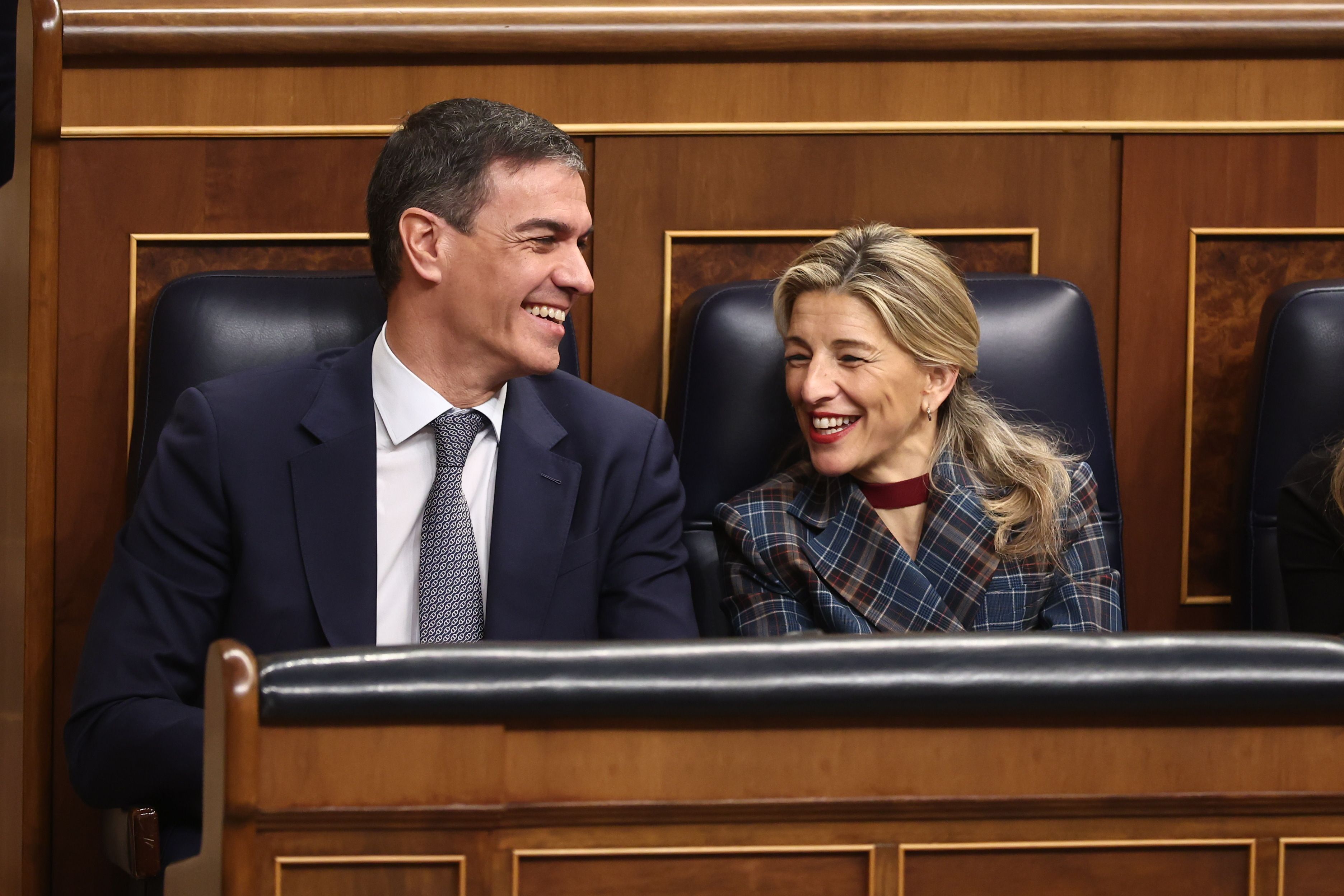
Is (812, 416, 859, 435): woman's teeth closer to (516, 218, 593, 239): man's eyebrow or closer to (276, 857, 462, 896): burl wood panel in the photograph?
(516, 218, 593, 239): man's eyebrow

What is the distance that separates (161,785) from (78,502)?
0.63m

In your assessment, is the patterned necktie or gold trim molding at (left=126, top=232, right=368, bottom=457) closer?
the patterned necktie

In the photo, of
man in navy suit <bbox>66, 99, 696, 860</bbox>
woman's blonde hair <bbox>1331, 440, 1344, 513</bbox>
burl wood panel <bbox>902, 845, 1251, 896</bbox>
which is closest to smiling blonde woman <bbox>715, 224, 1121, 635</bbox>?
man in navy suit <bbox>66, 99, 696, 860</bbox>

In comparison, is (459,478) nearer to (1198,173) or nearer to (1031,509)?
(1031,509)

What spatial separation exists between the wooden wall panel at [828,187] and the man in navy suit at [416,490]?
0.23 meters

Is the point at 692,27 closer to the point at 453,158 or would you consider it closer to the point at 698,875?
the point at 453,158

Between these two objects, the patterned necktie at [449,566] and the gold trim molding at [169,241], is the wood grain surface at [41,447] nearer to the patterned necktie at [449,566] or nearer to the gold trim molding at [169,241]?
the gold trim molding at [169,241]

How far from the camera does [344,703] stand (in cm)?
58

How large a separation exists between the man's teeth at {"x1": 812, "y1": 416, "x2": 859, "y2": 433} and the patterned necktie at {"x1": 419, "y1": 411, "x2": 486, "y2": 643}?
15.3 inches

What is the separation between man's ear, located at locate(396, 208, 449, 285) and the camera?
55.4 inches

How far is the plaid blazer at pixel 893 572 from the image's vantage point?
1.44m

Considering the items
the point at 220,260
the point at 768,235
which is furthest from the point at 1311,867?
the point at 220,260

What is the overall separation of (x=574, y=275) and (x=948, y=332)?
0.41 meters

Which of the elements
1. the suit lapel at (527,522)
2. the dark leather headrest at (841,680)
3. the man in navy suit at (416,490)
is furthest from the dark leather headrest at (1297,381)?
the dark leather headrest at (841,680)
